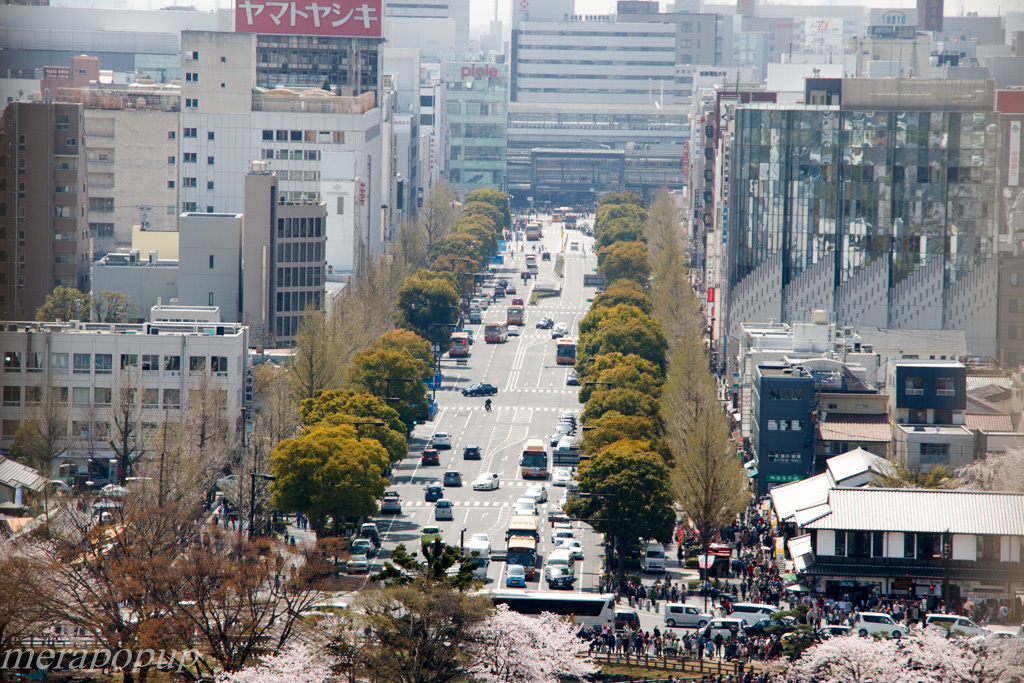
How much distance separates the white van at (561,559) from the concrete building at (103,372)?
2692cm

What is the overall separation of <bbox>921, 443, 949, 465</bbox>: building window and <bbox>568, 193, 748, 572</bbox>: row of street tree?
12380mm

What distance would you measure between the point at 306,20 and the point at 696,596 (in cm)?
11581

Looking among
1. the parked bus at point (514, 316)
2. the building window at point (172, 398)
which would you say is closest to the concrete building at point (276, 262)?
the building window at point (172, 398)

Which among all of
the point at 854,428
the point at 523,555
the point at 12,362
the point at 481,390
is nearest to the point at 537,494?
the point at 523,555

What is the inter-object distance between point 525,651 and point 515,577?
19223 millimetres

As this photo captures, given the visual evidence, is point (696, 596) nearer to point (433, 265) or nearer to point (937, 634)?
point (937, 634)

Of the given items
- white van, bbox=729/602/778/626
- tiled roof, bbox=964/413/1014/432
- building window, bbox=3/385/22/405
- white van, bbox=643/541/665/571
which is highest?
building window, bbox=3/385/22/405

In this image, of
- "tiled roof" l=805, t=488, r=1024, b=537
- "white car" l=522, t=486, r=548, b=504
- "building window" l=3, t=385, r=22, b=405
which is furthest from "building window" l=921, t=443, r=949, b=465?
"building window" l=3, t=385, r=22, b=405

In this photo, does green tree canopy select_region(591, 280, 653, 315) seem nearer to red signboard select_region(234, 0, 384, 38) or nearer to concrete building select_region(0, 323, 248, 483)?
concrete building select_region(0, 323, 248, 483)

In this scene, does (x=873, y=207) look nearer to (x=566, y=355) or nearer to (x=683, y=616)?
(x=566, y=355)

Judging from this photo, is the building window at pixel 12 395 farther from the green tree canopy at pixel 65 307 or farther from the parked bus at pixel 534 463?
the parked bus at pixel 534 463

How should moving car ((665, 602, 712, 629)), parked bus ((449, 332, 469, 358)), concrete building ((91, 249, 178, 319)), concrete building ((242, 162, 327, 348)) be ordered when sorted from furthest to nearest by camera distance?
parked bus ((449, 332, 469, 358)), concrete building ((91, 249, 178, 319)), concrete building ((242, 162, 327, 348)), moving car ((665, 602, 712, 629))

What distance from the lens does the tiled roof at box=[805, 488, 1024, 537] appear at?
242 feet

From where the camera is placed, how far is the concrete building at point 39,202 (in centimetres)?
13250
